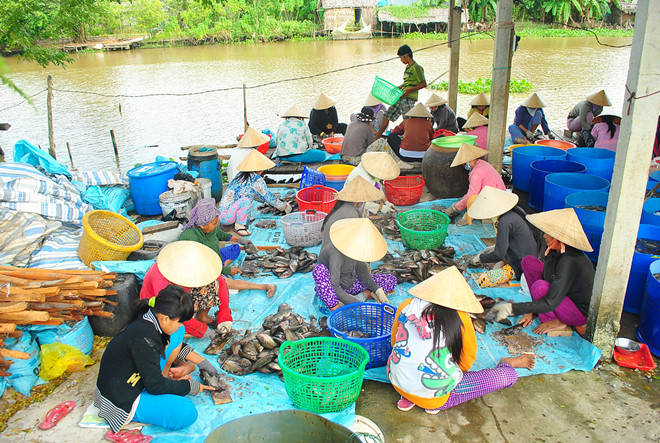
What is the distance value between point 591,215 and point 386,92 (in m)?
4.32

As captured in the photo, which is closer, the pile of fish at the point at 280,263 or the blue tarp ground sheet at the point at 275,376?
the blue tarp ground sheet at the point at 275,376

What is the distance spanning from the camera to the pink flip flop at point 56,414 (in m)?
3.09

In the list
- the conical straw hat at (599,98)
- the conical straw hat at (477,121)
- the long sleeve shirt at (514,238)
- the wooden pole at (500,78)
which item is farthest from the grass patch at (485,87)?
the long sleeve shirt at (514,238)

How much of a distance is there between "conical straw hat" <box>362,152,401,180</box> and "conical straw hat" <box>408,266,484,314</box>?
2524 mm

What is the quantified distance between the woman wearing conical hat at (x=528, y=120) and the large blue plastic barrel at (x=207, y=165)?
17.2ft

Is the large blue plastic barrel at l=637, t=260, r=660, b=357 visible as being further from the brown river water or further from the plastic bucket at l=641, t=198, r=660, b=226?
the brown river water

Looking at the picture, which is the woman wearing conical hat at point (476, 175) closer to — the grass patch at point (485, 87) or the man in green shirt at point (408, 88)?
the man in green shirt at point (408, 88)

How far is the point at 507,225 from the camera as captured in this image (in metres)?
4.34

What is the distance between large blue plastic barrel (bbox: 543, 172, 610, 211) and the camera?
5.45m

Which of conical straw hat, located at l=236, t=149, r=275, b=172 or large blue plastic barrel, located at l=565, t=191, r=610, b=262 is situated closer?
large blue plastic barrel, located at l=565, t=191, r=610, b=262

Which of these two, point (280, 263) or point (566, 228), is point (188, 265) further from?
point (566, 228)

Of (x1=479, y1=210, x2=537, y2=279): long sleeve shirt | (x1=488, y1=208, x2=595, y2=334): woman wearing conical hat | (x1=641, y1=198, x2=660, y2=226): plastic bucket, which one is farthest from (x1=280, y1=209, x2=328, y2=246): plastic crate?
(x1=641, y1=198, x2=660, y2=226): plastic bucket

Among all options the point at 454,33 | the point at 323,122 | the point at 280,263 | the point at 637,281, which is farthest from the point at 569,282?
the point at 454,33

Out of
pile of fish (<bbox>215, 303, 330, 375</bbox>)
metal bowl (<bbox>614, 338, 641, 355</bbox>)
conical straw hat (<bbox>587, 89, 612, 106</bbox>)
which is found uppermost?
conical straw hat (<bbox>587, 89, 612, 106</bbox>)
